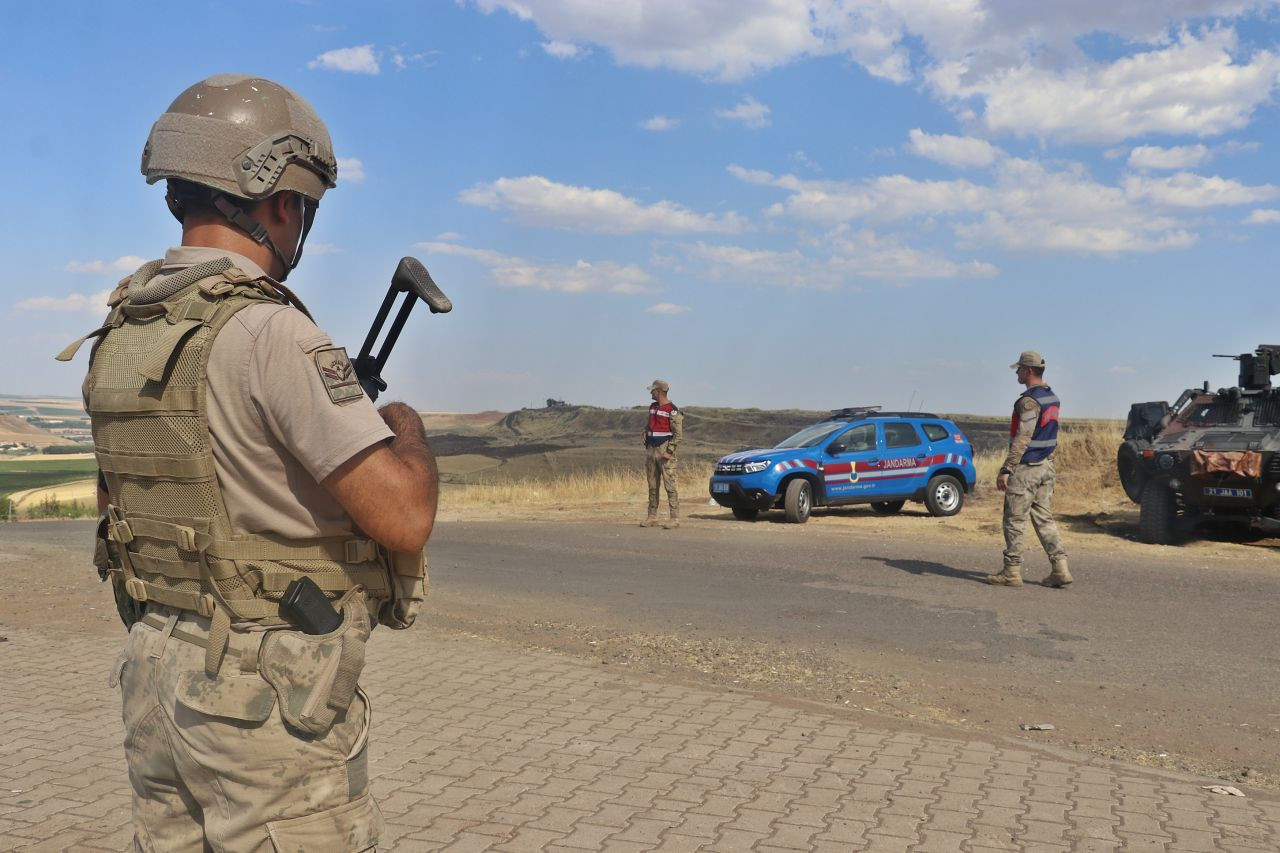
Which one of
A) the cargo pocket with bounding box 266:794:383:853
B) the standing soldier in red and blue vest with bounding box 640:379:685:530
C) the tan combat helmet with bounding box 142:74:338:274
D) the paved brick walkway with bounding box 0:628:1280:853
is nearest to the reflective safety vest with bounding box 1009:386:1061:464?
the paved brick walkway with bounding box 0:628:1280:853

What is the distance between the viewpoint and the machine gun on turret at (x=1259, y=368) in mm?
16562

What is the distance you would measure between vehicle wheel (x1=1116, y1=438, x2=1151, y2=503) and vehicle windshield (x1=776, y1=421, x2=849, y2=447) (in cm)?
419

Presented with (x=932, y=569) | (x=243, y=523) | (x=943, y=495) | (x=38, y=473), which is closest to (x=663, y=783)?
(x=243, y=523)

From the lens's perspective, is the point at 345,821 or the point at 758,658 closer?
the point at 345,821

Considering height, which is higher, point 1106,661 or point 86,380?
point 86,380

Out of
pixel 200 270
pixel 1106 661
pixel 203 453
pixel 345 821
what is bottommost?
pixel 1106 661

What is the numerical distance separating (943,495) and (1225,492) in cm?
549

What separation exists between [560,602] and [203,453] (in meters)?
8.71

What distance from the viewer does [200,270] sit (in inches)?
95.6

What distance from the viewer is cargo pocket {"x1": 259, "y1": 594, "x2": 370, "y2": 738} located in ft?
7.66

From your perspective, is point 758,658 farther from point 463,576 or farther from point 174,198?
point 174,198

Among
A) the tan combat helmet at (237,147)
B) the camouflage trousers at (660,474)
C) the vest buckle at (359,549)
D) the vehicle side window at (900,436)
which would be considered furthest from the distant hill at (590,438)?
the vest buckle at (359,549)

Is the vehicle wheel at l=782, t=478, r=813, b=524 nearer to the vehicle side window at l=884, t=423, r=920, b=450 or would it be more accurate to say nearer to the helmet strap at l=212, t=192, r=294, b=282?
the vehicle side window at l=884, t=423, r=920, b=450

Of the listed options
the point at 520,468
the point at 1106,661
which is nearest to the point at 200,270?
the point at 1106,661
